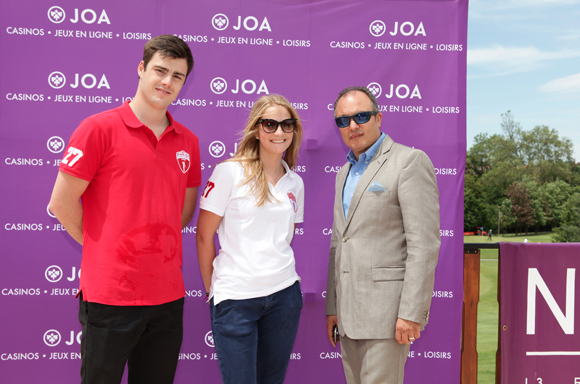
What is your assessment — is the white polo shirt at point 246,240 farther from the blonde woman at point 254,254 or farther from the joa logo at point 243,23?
the joa logo at point 243,23

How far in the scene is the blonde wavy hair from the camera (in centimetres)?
199

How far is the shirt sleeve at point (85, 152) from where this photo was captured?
1742mm

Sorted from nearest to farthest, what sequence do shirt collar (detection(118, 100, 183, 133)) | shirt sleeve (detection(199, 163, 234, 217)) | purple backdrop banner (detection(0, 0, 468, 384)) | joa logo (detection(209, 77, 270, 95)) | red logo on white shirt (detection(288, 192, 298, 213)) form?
shirt collar (detection(118, 100, 183, 133)), shirt sleeve (detection(199, 163, 234, 217)), red logo on white shirt (detection(288, 192, 298, 213)), purple backdrop banner (detection(0, 0, 468, 384)), joa logo (detection(209, 77, 270, 95))

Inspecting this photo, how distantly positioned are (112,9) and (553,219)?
54617 mm

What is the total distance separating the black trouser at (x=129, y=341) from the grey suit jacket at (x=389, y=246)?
87 cm

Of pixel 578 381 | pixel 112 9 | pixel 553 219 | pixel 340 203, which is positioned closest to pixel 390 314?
pixel 340 203

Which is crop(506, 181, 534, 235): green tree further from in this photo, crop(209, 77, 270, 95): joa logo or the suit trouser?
the suit trouser

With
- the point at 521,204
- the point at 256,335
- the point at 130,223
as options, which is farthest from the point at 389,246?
the point at 521,204

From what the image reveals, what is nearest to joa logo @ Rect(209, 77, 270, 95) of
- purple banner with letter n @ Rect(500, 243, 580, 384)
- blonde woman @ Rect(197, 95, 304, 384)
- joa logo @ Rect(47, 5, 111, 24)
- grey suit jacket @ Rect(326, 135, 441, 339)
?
joa logo @ Rect(47, 5, 111, 24)

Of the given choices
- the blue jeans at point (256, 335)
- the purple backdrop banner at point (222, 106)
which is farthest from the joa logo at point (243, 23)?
the blue jeans at point (256, 335)

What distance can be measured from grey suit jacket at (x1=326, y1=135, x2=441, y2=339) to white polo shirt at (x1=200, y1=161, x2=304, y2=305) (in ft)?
1.08

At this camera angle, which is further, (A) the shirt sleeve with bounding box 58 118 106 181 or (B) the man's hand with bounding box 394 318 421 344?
(B) the man's hand with bounding box 394 318 421 344

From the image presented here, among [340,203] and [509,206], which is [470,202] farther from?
[340,203]

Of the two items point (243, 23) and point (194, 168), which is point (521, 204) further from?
point (194, 168)
